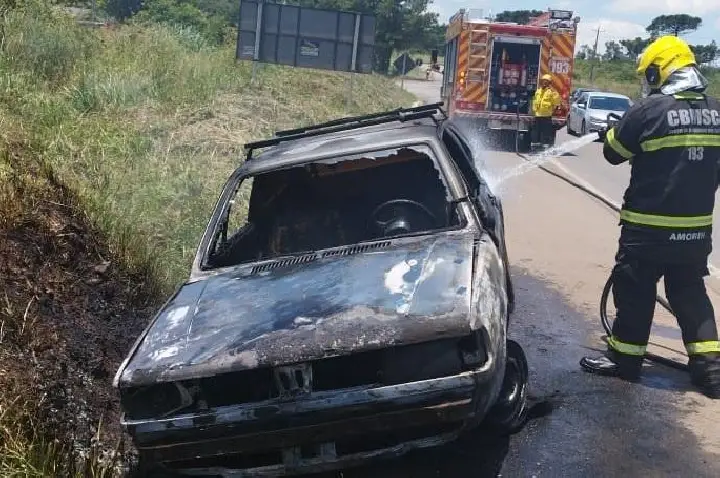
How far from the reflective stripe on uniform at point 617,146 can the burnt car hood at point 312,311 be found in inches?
46.9

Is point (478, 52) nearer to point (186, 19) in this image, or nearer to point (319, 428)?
point (319, 428)

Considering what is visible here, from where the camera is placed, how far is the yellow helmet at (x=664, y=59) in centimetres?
468

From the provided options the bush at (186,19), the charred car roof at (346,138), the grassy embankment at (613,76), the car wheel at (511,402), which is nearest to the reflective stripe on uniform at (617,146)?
the charred car roof at (346,138)

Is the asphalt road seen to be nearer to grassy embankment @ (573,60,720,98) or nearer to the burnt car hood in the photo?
the burnt car hood

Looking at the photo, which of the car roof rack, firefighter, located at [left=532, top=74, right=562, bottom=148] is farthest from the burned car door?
firefighter, located at [left=532, top=74, right=562, bottom=148]

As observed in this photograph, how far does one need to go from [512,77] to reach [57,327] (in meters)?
16.0

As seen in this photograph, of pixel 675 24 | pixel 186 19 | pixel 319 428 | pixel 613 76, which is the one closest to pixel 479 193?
pixel 319 428

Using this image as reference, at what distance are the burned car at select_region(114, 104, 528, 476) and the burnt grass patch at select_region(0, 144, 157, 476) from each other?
1.86 feet

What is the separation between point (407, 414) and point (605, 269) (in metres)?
5.08

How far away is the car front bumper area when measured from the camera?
122 inches

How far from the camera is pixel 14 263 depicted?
14.5ft

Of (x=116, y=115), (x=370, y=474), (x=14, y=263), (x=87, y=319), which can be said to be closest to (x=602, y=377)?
(x=370, y=474)

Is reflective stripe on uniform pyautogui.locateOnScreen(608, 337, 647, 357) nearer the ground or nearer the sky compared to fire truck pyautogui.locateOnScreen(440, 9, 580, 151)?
nearer the ground

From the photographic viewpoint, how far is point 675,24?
73.5 metres
